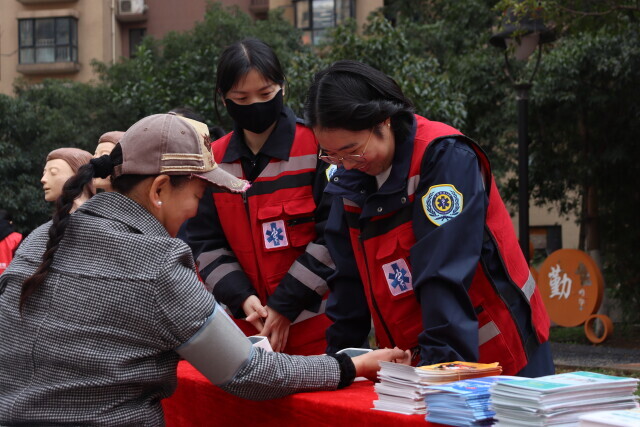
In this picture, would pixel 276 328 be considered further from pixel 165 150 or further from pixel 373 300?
pixel 165 150

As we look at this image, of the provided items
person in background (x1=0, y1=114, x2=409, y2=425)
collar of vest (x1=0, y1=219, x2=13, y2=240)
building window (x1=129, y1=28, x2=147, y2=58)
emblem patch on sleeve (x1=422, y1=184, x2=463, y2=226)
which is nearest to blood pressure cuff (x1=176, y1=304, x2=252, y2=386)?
person in background (x1=0, y1=114, x2=409, y2=425)

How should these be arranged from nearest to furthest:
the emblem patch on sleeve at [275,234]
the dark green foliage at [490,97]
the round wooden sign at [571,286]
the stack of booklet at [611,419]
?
the stack of booklet at [611,419], the emblem patch on sleeve at [275,234], the round wooden sign at [571,286], the dark green foliage at [490,97]

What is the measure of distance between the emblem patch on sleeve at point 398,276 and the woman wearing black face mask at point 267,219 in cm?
66

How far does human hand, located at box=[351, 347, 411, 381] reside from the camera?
253 cm

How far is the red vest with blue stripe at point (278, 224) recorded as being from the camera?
3254mm

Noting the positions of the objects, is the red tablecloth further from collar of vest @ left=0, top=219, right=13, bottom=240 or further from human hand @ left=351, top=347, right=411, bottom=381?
collar of vest @ left=0, top=219, right=13, bottom=240

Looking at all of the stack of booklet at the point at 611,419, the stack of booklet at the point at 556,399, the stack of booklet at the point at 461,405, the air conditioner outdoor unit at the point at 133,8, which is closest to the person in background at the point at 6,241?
the stack of booklet at the point at 461,405

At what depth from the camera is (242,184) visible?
2.50 meters

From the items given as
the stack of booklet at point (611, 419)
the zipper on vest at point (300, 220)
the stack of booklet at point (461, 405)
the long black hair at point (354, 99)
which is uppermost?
the long black hair at point (354, 99)

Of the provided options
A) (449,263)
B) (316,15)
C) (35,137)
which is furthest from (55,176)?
(316,15)

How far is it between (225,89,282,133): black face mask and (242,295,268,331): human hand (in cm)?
65

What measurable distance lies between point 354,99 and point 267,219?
893 mm

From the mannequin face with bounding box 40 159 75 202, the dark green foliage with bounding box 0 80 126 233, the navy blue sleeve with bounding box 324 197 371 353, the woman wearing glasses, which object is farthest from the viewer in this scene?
the dark green foliage with bounding box 0 80 126 233

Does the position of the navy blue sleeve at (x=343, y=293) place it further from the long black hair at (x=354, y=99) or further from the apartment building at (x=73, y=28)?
the apartment building at (x=73, y=28)
